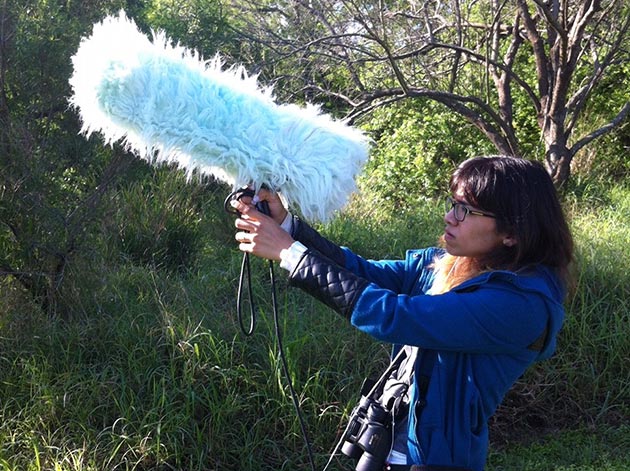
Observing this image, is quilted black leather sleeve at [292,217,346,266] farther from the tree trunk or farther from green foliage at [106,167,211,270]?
the tree trunk

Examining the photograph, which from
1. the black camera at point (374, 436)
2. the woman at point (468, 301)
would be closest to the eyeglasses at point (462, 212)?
the woman at point (468, 301)

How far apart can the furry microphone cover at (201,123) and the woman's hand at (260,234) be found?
88mm

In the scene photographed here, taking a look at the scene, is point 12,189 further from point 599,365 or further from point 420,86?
point 420,86

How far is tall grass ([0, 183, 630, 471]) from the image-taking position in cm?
382

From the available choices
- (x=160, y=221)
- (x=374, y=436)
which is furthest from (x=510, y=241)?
(x=160, y=221)

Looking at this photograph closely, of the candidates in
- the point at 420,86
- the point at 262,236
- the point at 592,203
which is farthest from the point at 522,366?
the point at 592,203

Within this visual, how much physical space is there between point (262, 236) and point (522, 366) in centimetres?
81

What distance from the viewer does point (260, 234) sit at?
2061 mm

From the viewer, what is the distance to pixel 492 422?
15.3 feet

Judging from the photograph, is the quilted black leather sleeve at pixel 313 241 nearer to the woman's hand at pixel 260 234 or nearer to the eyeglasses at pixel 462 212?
the woman's hand at pixel 260 234

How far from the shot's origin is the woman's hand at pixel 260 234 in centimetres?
203

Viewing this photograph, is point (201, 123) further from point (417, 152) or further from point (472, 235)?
point (417, 152)

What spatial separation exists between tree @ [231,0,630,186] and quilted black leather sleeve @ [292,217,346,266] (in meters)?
4.15

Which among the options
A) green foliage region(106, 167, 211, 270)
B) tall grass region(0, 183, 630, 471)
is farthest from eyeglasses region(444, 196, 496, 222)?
green foliage region(106, 167, 211, 270)
